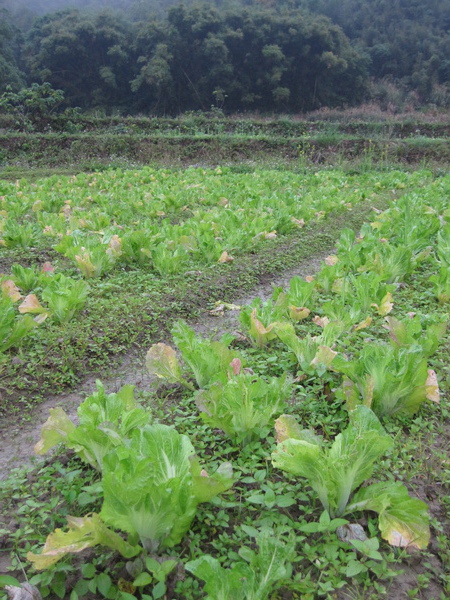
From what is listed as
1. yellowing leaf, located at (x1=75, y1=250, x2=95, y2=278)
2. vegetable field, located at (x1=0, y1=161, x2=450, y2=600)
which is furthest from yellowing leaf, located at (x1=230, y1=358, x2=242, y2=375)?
yellowing leaf, located at (x1=75, y1=250, x2=95, y2=278)

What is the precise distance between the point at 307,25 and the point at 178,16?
30.4 feet

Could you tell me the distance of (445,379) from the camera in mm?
2416

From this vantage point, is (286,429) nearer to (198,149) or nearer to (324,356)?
(324,356)

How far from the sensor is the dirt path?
201 cm

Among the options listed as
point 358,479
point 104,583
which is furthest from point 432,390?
point 104,583

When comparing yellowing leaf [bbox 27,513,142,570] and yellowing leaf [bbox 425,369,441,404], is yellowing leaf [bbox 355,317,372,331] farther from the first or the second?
yellowing leaf [bbox 27,513,142,570]

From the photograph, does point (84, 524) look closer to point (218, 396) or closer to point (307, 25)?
point (218, 396)

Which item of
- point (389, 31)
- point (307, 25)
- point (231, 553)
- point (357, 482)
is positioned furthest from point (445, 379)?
point (389, 31)

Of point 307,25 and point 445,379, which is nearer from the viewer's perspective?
point 445,379

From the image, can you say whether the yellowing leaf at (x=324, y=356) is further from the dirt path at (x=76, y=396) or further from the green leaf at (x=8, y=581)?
the green leaf at (x=8, y=581)

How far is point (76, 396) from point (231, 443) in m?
0.98

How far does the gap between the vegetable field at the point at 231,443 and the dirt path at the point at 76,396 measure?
0.04 m

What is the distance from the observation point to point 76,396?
2504 millimetres

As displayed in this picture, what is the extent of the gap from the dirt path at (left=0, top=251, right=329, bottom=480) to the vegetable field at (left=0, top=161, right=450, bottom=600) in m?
0.04
